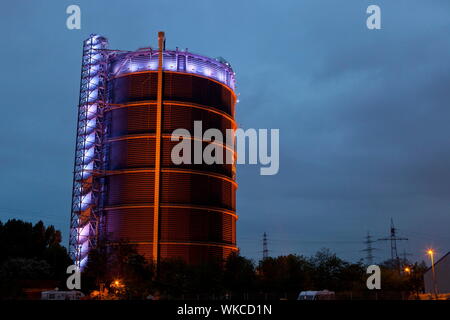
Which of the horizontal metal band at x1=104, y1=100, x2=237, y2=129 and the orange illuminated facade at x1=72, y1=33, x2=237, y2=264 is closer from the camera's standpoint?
the orange illuminated facade at x1=72, y1=33, x2=237, y2=264

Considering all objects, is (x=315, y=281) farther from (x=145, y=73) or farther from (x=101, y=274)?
(x=145, y=73)

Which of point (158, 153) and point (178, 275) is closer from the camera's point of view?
point (178, 275)

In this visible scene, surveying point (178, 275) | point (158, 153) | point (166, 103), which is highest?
point (166, 103)

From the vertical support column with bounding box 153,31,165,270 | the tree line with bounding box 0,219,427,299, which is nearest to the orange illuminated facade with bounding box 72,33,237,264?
the vertical support column with bounding box 153,31,165,270

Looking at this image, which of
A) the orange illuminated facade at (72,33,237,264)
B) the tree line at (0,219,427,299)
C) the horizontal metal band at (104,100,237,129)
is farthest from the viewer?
the horizontal metal band at (104,100,237,129)

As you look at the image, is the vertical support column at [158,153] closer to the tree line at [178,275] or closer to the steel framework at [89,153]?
the tree line at [178,275]

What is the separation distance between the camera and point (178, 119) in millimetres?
68875

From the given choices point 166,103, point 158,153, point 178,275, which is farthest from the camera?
point 166,103

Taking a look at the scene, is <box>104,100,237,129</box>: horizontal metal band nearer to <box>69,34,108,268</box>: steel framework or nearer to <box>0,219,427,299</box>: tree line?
<box>69,34,108,268</box>: steel framework

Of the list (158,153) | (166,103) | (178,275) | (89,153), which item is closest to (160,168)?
(158,153)

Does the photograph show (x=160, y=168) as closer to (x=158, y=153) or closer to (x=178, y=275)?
(x=158, y=153)

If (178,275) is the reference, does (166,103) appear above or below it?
above
